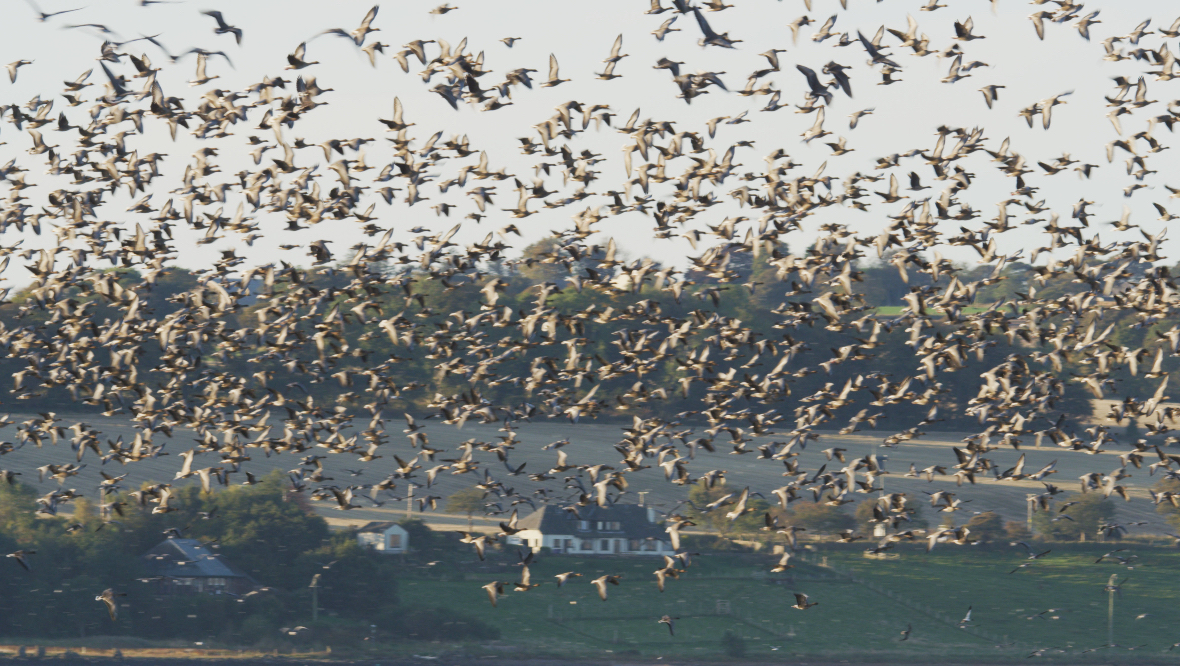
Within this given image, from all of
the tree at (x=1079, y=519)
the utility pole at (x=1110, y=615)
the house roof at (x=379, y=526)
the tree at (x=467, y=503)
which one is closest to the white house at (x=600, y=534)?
the tree at (x=467, y=503)

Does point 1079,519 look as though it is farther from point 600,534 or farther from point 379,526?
point 379,526

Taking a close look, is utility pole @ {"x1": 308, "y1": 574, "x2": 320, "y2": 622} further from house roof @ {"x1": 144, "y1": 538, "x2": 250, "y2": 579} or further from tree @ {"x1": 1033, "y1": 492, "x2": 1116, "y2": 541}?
tree @ {"x1": 1033, "y1": 492, "x2": 1116, "y2": 541}

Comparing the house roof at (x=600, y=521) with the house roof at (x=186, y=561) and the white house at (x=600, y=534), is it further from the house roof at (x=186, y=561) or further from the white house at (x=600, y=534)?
the house roof at (x=186, y=561)

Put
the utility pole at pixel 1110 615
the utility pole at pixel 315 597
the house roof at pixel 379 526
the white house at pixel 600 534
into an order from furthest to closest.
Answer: the white house at pixel 600 534
the utility pole at pixel 1110 615
the house roof at pixel 379 526
the utility pole at pixel 315 597

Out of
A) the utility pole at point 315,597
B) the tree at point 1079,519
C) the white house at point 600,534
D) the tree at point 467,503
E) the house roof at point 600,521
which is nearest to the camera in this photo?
the utility pole at point 315,597

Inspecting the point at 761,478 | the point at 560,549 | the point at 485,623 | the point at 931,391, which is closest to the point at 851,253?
the point at 931,391

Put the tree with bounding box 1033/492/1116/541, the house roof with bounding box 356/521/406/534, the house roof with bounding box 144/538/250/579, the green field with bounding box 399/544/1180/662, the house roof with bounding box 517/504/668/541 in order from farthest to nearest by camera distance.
→ the tree with bounding box 1033/492/1116/541 → the house roof with bounding box 517/504/668/541 → the house roof with bounding box 356/521/406/534 → the green field with bounding box 399/544/1180/662 → the house roof with bounding box 144/538/250/579

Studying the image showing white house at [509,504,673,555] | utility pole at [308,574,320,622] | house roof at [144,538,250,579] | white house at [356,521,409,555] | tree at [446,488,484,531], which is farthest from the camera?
white house at [509,504,673,555]

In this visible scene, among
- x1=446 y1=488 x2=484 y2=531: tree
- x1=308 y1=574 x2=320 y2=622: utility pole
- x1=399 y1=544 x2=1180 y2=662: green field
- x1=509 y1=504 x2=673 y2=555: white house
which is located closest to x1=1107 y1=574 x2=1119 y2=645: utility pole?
x1=399 y1=544 x2=1180 y2=662: green field
